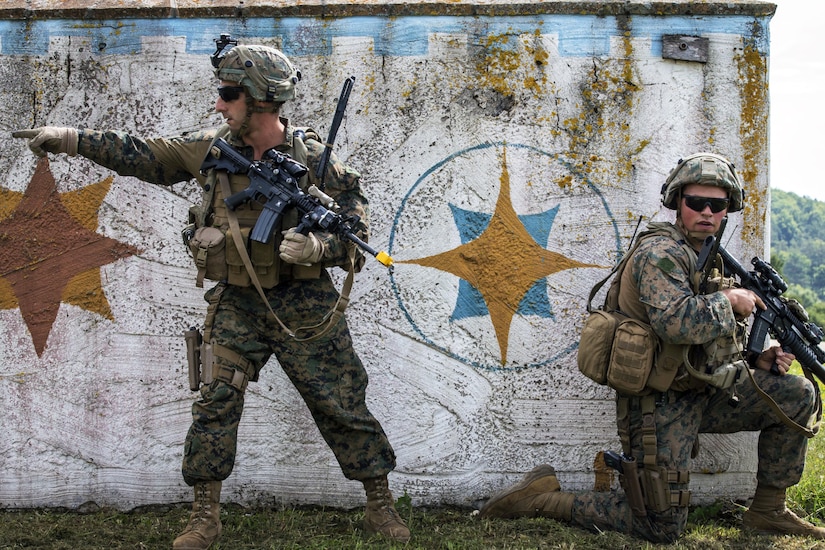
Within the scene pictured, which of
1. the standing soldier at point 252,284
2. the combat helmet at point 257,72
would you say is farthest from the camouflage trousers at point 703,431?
the combat helmet at point 257,72

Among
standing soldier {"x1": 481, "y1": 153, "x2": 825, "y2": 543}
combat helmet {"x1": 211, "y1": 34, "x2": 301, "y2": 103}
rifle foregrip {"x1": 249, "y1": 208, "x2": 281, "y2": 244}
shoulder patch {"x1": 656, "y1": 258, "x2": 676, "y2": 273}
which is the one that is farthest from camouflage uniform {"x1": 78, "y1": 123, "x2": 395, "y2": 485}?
shoulder patch {"x1": 656, "y1": 258, "x2": 676, "y2": 273}

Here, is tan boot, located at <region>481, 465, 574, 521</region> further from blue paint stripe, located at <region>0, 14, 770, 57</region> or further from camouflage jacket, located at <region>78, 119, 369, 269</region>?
blue paint stripe, located at <region>0, 14, 770, 57</region>

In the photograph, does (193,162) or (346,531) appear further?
(346,531)

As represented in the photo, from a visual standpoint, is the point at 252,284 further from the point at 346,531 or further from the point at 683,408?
the point at 683,408

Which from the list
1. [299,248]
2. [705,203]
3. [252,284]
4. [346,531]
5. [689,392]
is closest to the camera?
[299,248]

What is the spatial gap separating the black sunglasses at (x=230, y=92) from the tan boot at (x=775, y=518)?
277 centimetres

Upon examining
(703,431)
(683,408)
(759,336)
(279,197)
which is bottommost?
(703,431)

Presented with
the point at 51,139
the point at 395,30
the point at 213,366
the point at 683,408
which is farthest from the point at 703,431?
the point at 51,139

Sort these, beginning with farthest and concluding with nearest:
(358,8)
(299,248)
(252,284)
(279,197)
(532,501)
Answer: (358,8) < (532,501) < (252,284) < (279,197) < (299,248)

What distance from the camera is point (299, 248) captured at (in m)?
3.51

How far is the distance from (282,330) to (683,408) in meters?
1.68

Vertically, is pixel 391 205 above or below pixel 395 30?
below

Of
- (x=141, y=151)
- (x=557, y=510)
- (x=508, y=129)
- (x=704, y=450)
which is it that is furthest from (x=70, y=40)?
(x=704, y=450)

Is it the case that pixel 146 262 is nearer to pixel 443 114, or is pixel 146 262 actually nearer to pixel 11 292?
pixel 11 292
